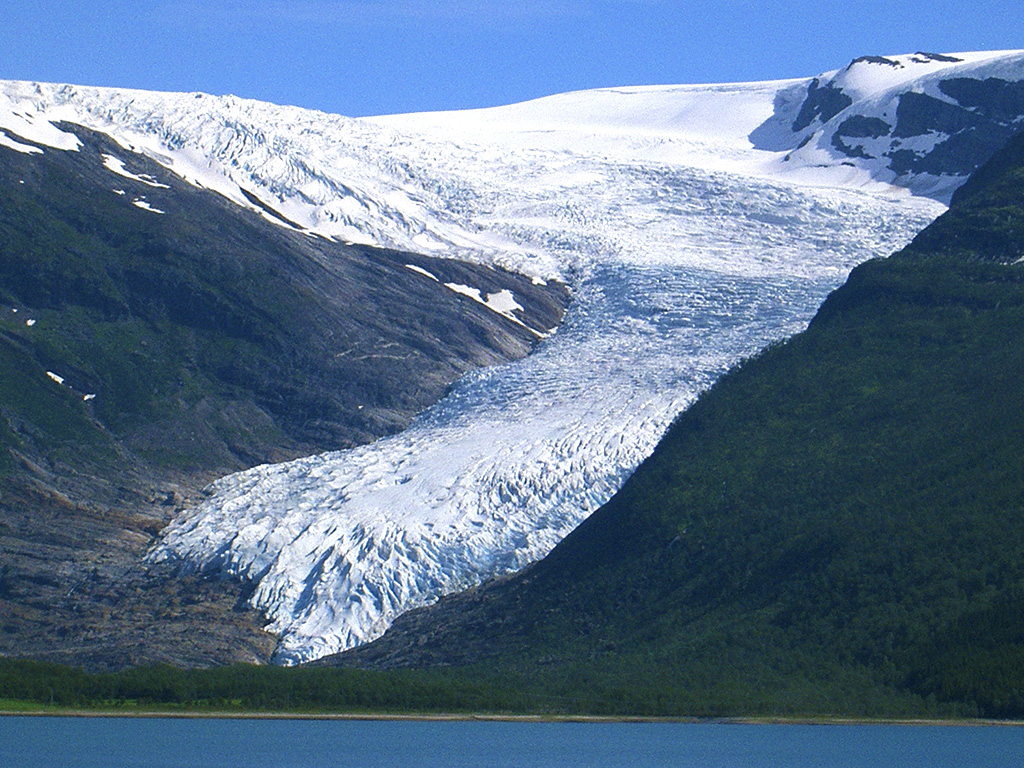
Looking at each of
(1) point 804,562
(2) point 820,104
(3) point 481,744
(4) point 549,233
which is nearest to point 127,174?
(4) point 549,233

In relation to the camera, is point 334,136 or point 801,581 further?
point 334,136

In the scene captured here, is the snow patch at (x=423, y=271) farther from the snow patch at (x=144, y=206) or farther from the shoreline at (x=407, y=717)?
the shoreline at (x=407, y=717)

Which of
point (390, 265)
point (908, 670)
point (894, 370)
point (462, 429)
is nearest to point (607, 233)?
point (390, 265)

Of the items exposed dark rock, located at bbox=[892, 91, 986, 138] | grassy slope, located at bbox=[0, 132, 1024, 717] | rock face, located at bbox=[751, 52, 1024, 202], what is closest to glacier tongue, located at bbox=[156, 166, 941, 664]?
grassy slope, located at bbox=[0, 132, 1024, 717]

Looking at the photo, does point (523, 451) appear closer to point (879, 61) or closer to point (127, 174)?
point (127, 174)

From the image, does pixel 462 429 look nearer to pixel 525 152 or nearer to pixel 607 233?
pixel 607 233

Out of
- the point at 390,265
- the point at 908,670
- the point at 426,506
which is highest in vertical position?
the point at 390,265

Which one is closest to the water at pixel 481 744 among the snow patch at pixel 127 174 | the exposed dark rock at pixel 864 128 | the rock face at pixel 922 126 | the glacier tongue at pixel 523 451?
the glacier tongue at pixel 523 451

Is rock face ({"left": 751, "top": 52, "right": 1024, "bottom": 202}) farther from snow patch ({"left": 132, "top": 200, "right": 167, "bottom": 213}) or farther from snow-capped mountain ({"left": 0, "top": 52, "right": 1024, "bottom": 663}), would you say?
snow patch ({"left": 132, "top": 200, "right": 167, "bottom": 213})
